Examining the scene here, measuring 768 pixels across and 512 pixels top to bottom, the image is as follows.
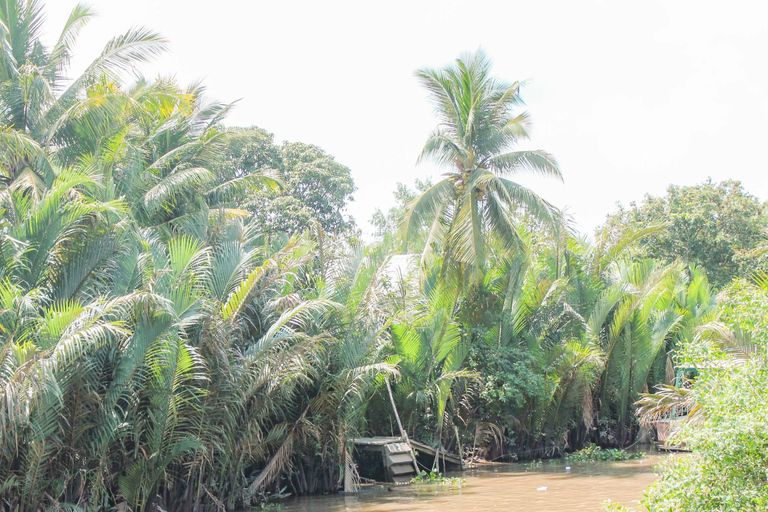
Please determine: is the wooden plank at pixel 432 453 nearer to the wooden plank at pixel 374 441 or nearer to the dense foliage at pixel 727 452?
the wooden plank at pixel 374 441

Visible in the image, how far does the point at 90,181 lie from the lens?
9.00 metres

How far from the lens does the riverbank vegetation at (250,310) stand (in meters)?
8.38

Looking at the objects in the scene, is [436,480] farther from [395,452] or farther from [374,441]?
[374,441]

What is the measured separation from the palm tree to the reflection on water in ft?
15.9

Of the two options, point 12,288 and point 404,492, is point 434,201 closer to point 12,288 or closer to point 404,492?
point 404,492

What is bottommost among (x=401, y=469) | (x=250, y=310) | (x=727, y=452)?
(x=401, y=469)

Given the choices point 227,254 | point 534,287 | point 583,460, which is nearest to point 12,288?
point 227,254

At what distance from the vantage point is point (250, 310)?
11.2 meters

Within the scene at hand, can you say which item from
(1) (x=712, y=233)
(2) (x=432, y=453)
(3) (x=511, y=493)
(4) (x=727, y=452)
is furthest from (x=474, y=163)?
(1) (x=712, y=233)

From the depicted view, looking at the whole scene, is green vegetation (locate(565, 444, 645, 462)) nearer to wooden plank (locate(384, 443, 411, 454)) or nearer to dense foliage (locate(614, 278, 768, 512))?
wooden plank (locate(384, 443, 411, 454))

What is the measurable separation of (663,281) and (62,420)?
625 inches

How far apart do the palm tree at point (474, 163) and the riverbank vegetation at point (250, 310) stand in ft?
0.18

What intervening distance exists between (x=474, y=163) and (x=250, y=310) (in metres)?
7.72

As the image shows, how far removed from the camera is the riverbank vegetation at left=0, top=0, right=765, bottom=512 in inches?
330
